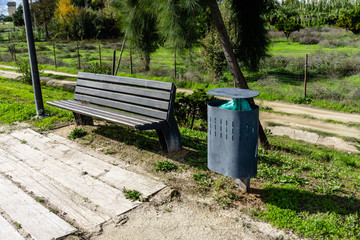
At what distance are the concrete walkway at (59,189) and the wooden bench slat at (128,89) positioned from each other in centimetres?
103

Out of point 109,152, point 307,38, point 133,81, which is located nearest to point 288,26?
point 307,38

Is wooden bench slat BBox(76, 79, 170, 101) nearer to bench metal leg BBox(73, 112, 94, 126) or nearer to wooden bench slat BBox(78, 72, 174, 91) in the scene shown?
wooden bench slat BBox(78, 72, 174, 91)

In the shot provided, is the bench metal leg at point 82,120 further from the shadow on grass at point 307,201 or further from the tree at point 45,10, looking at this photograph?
the tree at point 45,10

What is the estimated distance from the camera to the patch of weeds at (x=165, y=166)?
14.8ft

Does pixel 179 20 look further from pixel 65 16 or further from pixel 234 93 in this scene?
pixel 65 16

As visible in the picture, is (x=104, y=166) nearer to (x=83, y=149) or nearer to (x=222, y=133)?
(x=83, y=149)

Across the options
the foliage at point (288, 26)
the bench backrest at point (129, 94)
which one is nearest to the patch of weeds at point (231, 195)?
the bench backrest at point (129, 94)

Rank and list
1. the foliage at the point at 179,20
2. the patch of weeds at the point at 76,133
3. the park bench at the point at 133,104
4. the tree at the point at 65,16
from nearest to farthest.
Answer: the park bench at the point at 133,104
the foliage at the point at 179,20
the patch of weeds at the point at 76,133
the tree at the point at 65,16

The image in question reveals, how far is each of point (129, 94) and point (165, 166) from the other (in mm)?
1430

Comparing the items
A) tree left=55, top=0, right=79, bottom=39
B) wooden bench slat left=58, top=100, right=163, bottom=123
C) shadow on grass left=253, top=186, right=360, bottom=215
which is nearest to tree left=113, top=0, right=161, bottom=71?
wooden bench slat left=58, top=100, right=163, bottom=123

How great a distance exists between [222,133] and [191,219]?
2.86 feet

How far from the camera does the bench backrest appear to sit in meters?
4.85

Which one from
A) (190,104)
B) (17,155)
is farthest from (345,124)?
(17,155)

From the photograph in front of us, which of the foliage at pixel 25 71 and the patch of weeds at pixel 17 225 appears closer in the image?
the patch of weeds at pixel 17 225
